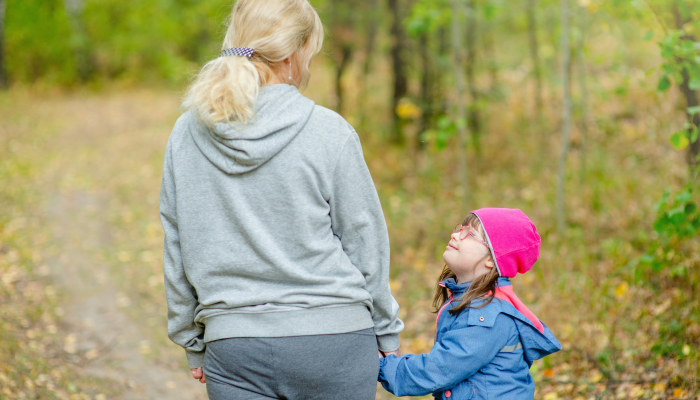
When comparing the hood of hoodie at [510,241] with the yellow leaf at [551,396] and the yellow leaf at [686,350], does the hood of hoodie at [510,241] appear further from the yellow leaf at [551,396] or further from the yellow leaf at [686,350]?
the yellow leaf at [686,350]

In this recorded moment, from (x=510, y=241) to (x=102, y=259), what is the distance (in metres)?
6.26

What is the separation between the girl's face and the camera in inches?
76.5

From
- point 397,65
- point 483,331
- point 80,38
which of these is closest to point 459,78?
point 397,65

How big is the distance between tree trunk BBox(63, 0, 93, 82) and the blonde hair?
68.0 ft

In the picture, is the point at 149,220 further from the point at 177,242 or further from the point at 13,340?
the point at 177,242

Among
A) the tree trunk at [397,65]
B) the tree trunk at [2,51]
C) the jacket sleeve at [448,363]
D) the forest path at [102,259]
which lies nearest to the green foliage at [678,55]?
the jacket sleeve at [448,363]

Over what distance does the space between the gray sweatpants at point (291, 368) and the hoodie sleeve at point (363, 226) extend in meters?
0.14

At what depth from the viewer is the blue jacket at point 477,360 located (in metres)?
1.81

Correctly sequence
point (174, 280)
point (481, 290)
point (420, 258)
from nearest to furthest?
1. point (174, 280)
2. point (481, 290)
3. point (420, 258)

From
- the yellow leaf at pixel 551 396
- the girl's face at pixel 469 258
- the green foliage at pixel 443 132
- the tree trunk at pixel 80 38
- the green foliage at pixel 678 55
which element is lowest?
the yellow leaf at pixel 551 396

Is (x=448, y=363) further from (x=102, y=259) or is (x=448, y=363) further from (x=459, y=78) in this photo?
(x=102, y=259)

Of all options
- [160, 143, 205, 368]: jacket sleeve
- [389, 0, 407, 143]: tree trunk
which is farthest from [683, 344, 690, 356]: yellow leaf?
[389, 0, 407, 143]: tree trunk

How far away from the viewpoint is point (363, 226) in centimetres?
170

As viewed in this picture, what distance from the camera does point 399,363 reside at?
184 centimetres
